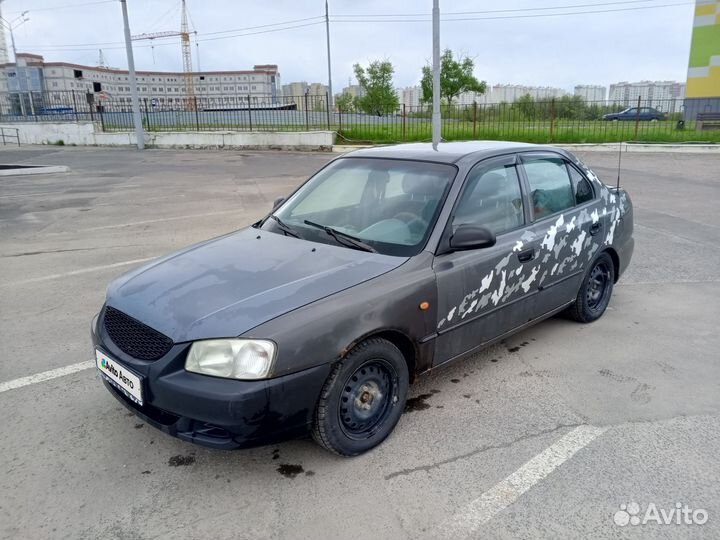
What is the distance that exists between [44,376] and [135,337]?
5.24 feet

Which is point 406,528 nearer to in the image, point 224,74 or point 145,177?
point 145,177

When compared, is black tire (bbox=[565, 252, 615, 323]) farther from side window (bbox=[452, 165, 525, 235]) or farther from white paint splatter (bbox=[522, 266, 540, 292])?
side window (bbox=[452, 165, 525, 235])

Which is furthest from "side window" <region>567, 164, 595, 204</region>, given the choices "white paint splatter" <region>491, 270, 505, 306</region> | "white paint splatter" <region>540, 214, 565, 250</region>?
"white paint splatter" <region>491, 270, 505, 306</region>

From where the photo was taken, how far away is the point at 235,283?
3.02 meters

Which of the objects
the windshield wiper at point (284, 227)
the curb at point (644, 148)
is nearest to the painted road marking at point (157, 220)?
the windshield wiper at point (284, 227)

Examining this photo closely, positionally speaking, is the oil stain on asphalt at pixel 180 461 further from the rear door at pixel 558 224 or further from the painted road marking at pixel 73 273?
the painted road marking at pixel 73 273

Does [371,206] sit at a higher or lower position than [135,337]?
higher

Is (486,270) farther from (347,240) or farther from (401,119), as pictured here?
(401,119)

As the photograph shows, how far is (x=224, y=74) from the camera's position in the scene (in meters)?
90.4

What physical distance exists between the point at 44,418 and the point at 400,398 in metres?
2.19

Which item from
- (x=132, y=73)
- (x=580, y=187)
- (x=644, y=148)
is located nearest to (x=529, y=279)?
(x=580, y=187)

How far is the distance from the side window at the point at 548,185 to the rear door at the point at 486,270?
0.17m

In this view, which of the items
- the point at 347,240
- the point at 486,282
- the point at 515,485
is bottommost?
the point at 515,485

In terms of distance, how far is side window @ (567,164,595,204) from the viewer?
4650mm
